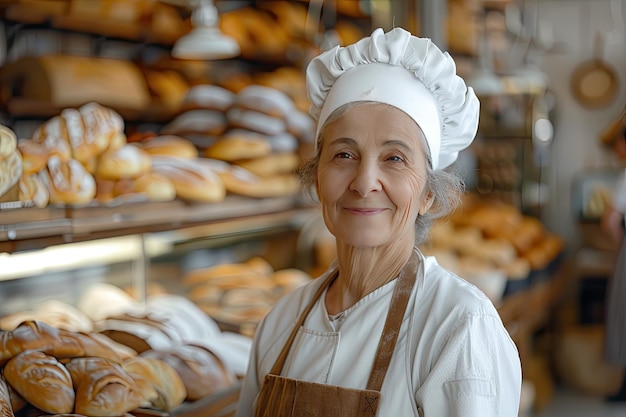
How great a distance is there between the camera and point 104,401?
1.54 m

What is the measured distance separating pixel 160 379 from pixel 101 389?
0.24 m

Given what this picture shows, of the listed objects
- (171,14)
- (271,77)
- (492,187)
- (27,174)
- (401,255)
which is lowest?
(492,187)

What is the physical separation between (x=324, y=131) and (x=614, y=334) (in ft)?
9.06

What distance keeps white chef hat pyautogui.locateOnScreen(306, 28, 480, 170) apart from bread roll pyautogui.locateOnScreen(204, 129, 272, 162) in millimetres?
1344

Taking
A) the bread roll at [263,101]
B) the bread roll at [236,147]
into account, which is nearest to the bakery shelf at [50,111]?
the bread roll at [236,147]

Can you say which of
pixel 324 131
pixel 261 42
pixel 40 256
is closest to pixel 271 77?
pixel 261 42

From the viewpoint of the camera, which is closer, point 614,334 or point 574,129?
point 614,334

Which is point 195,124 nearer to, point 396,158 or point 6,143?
point 6,143

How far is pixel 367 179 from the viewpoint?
1.35 metres

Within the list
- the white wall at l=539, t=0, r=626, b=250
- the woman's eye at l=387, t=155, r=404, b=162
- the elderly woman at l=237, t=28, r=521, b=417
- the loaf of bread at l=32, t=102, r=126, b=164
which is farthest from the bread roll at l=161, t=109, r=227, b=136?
the white wall at l=539, t=0, r=626, b=250

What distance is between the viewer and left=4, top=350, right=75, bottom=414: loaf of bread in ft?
4.95

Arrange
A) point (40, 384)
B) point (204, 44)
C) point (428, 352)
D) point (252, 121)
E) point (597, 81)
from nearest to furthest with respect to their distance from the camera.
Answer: point (428, 352) → point (40, 384) → point (204, 44) → point (252, 121) → point (597, 81)

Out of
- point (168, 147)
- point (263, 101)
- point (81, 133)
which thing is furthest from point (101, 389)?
point (263, 101)

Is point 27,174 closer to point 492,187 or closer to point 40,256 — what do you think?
point 40,256
